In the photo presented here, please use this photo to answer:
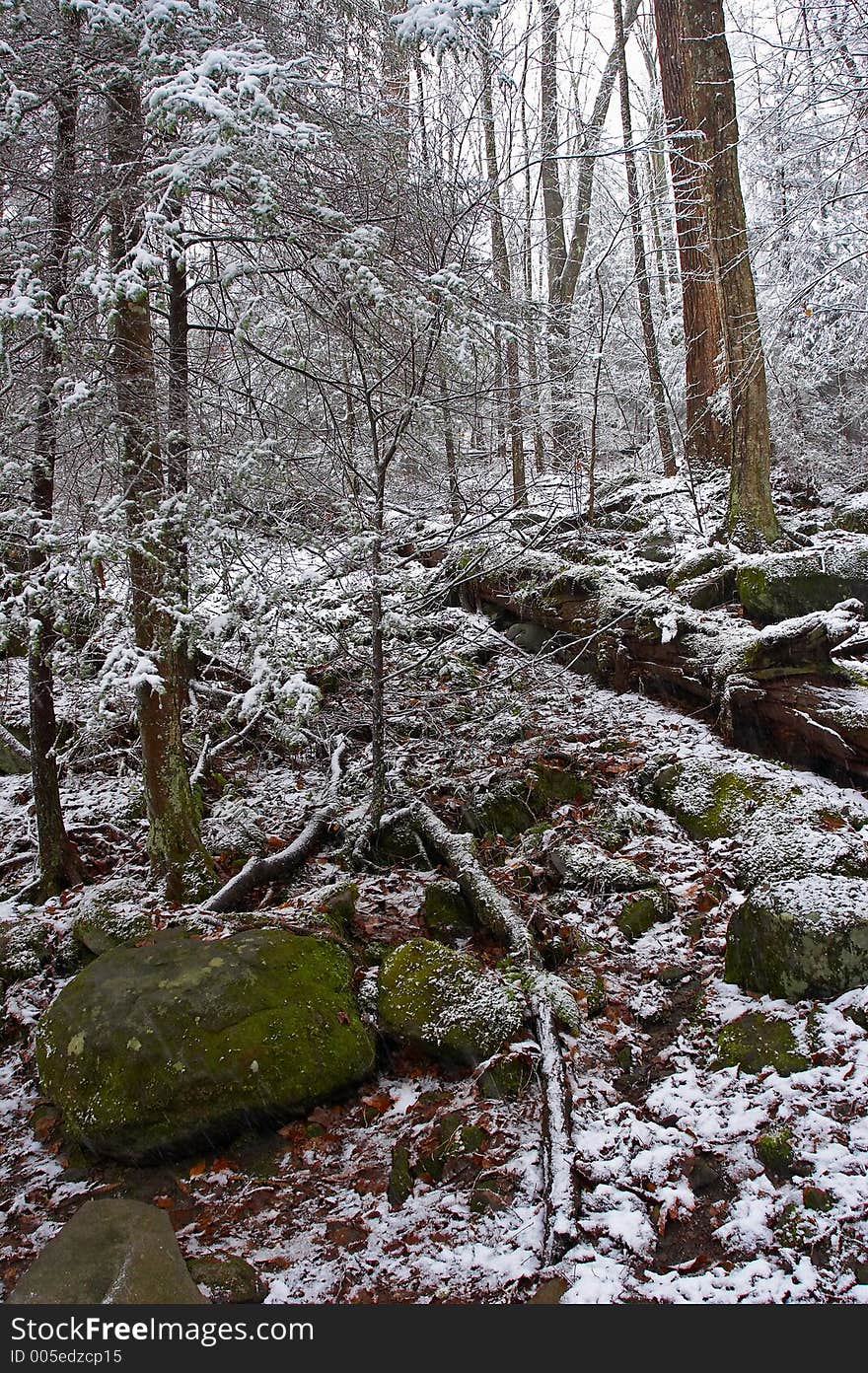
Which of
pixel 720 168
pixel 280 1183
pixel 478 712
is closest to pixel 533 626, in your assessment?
pixel 478 712

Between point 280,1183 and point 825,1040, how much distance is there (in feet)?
9.53

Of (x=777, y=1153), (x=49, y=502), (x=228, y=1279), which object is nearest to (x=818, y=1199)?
(x=777, y=1153)

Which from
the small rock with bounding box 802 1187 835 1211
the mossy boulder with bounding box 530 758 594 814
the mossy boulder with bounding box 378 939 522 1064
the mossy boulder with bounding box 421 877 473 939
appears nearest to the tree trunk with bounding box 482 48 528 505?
the mossy boulder with bounding box 530 758 594 814

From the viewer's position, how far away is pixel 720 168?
7848 millimetres

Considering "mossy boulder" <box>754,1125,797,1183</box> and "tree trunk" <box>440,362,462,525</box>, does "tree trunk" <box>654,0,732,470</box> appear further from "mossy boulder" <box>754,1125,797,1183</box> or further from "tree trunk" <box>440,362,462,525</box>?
"mossy boulder" <box>754,1125,797,1183</box>

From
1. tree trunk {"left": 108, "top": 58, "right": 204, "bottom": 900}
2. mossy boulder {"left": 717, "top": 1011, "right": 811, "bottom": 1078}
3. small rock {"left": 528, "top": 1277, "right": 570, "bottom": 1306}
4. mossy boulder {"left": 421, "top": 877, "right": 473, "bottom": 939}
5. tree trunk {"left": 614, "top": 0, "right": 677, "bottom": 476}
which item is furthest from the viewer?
tree trunk {"left": 614, "top": 0, "right": 677, "bottom": 476}

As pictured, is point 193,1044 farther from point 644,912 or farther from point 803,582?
point 803,582

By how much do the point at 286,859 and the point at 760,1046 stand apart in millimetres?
3825

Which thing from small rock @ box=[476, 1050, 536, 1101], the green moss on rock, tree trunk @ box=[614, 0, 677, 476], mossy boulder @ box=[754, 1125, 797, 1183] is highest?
tree trunk @ box=[614, 0, 677, 476]

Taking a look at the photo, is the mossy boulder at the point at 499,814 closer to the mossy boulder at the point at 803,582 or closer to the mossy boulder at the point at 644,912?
the mossy boulder at the point at 644,912

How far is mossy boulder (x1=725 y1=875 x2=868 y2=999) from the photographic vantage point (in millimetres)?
4113

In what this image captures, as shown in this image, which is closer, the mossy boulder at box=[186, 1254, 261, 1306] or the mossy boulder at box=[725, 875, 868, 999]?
the mossy boulder at box=[186, 1254, 261, 1306]

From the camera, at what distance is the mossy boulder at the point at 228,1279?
3.11 metres

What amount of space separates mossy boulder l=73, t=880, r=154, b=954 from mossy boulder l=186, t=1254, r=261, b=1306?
225 cm
